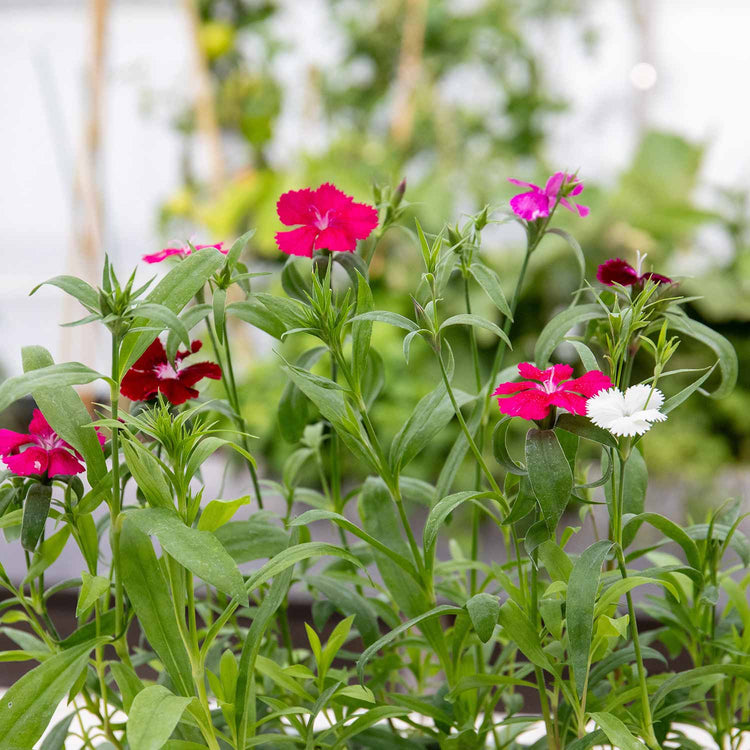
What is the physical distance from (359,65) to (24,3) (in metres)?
1.30

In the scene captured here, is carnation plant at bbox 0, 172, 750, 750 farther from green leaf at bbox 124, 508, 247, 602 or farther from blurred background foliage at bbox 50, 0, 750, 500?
blurred background foliage at bbox 50, 0, 750, 500

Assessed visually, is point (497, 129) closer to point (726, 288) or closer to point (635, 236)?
point (635, 236)

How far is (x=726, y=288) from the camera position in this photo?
83.9 inches

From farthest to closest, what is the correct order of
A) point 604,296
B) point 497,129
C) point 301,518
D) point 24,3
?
point 24,3, point 497,129, point 604,296, point 301,518

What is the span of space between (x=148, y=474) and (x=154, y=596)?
0.26 feet

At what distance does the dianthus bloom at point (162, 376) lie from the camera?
20.6 inches

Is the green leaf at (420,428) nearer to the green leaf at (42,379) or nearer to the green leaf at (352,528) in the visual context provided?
the green leaf at (352,528)

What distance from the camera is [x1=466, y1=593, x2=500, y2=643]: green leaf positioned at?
1.47 feet

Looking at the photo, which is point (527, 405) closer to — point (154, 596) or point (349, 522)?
point (349, 522)

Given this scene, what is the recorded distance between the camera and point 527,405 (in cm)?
43

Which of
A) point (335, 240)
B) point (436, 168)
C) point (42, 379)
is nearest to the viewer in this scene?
point (42, 379)

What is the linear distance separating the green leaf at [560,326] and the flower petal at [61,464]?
0.27 m

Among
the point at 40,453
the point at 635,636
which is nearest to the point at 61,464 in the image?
the point at 40,453

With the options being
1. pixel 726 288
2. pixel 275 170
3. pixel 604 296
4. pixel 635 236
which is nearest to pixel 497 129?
pixel 275 170
